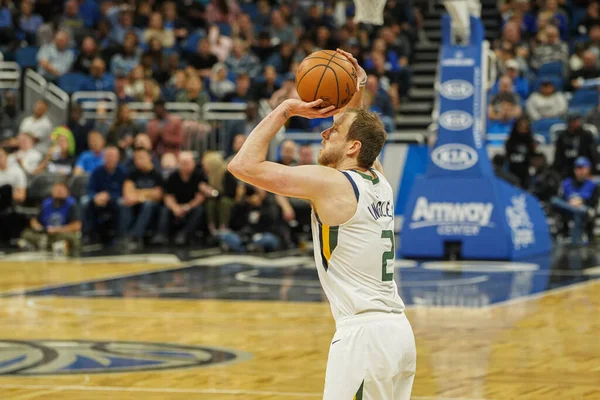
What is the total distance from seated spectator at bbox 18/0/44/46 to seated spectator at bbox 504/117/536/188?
10.4m

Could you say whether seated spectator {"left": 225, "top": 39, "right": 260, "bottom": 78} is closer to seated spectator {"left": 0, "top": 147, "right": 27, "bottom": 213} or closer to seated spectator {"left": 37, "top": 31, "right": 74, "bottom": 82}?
seated spectator {"left": 37, "top": 31, "right": 74, "bottom": 82}

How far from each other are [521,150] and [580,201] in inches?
54.4

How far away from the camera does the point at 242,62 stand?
22.1 metres

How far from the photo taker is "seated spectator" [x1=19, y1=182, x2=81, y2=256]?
1727 cm

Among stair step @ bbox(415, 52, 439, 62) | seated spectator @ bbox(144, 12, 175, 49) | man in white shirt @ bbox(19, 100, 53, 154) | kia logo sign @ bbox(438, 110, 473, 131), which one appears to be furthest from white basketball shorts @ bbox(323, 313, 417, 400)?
seated spectator @ bbox(144, 12, 175, 49)

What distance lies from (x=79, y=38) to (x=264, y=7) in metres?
3.65

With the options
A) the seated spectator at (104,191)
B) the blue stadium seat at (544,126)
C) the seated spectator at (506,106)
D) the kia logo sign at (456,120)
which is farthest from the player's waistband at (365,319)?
the blue stadium seat at (544,126)

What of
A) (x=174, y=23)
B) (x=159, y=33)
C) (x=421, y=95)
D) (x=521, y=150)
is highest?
(x=174, y=23)

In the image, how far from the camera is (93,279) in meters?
A: 14.1

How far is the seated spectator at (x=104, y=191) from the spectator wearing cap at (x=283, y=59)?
181 inches

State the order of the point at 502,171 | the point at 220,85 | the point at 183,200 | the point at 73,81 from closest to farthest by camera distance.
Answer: the point at 502,171, the point at 183,200, the point at 220,85, the point at 73,81

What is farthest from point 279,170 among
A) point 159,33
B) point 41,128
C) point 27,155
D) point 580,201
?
point 159,33

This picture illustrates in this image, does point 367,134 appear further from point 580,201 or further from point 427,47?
point 427,47

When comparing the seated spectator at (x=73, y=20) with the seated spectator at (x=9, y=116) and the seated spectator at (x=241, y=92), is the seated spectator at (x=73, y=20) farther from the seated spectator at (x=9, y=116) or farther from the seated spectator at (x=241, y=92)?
the seated spectator at (x=241, y=92)
